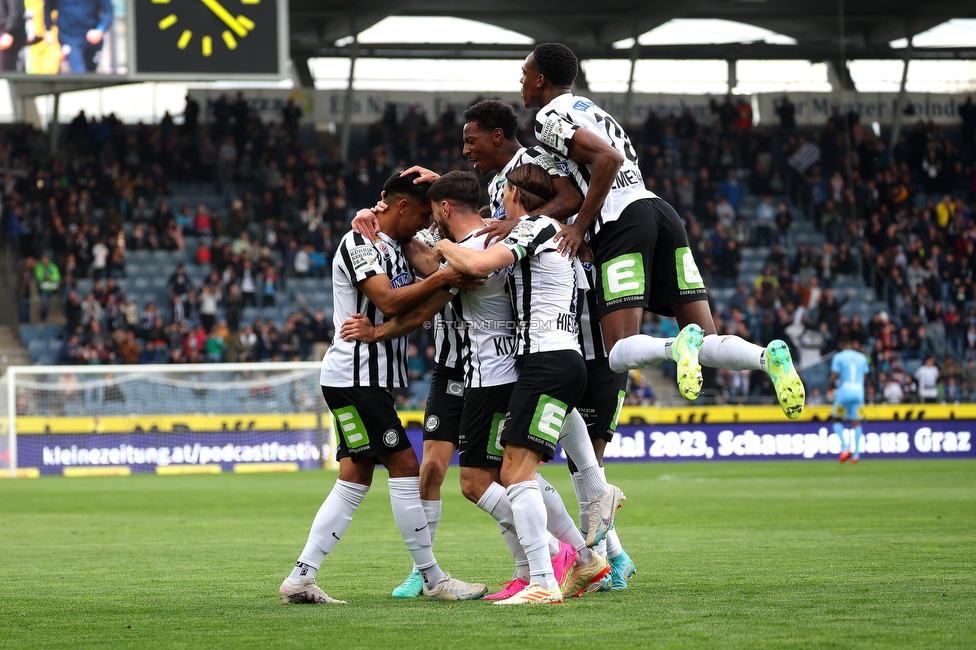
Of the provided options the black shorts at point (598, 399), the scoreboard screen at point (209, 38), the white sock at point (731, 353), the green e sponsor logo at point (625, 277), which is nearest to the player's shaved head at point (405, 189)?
the green e sponsor logo at point (625, 277)

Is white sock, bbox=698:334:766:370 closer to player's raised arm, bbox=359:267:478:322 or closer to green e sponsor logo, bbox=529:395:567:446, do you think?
green e sponsor logo, bbox=529:395:567:446

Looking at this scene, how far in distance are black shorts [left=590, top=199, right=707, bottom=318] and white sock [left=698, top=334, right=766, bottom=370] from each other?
21.1 inches

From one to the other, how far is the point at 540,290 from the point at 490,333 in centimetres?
37

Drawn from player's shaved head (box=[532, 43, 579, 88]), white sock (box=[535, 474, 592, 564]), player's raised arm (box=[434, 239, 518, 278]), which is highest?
player's shaved head (box=[532, 43, 579, 88])

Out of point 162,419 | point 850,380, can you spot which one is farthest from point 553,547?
A: point 162,419

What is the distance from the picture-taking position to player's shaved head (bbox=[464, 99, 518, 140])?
265 inches

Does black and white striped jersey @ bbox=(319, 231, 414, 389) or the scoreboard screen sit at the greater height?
the scoreboard screen

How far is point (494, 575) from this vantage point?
281 inches

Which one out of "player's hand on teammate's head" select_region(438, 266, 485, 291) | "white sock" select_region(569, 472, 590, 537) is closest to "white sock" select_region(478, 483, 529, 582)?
"white sock" select_region(569, 472, 590, 537)

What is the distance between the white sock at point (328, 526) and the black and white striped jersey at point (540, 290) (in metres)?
1.16

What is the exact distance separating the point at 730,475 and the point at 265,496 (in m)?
6.93

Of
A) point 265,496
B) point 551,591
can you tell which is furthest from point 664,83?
point 551,591

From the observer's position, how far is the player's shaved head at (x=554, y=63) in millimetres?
6719

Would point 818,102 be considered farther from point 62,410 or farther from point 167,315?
point 62,410
